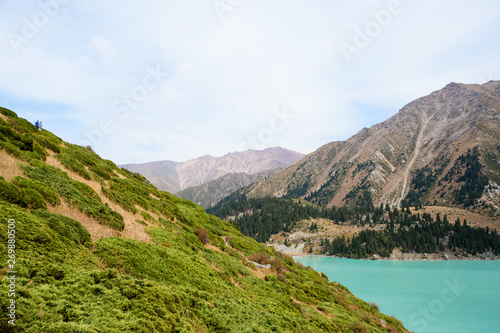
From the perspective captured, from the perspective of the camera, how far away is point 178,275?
1383cm

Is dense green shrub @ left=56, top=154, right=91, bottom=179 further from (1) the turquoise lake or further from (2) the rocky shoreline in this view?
(2) the rocky shoreline

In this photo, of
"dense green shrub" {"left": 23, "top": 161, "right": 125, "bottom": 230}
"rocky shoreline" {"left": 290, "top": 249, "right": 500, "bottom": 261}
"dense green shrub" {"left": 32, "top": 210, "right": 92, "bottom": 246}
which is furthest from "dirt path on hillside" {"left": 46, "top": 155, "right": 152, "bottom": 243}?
"rocky shoreline" {"left": 290, "top": 249, "right": 500, "bottom": 261}

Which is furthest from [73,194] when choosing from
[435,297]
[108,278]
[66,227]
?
[435,297]

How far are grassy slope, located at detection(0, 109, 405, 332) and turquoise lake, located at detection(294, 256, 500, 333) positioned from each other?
125 feet

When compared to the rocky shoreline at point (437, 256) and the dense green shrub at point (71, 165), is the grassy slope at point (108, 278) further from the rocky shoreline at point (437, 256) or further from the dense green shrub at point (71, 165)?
the rocky shoreline at point (437, 256)

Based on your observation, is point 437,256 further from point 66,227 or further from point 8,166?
point 8,166

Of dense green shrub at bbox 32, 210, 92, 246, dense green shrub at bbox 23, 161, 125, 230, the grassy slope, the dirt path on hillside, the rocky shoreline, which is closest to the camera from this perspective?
the grassy slope

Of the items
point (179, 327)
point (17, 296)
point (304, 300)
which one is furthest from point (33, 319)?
point (304, 300)

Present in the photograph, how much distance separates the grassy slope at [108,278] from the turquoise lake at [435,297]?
125 feet

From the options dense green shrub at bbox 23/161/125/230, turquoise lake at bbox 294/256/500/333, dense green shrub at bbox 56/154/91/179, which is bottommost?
turquoise lake at bbox 294/256/500/333

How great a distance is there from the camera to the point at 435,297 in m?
62.7

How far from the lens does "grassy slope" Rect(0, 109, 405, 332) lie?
7.53 meters

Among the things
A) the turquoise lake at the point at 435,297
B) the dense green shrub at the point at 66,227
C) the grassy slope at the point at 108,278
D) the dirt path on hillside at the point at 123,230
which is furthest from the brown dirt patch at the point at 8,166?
the turquoise lake at the point at 435,297

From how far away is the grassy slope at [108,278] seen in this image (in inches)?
297
